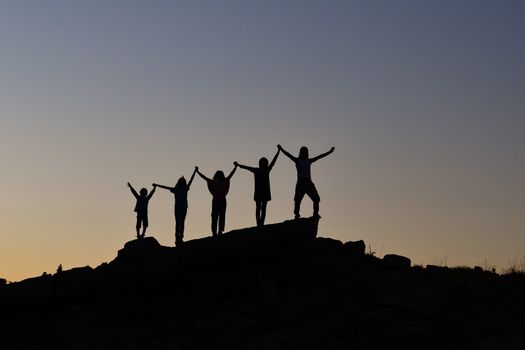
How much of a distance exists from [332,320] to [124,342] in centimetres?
515

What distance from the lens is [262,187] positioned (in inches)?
948

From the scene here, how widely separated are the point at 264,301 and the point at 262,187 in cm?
431

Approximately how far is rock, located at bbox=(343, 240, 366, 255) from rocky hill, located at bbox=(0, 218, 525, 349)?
4 cm

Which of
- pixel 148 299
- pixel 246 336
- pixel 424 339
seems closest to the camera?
pixel 424 339

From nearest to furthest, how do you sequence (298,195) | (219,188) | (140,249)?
1. (298,195)
2. (219,188)
3. (140,249)

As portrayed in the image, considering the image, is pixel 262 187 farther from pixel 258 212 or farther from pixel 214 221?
pixel 214 221

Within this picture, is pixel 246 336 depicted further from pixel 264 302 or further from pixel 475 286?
pixel 475 286

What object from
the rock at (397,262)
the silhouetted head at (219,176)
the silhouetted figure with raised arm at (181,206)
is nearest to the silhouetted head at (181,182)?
the silhouetted figure with raised arm at (181,206)

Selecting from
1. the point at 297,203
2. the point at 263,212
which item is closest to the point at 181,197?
the point at 263,212

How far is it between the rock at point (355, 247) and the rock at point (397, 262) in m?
1.01

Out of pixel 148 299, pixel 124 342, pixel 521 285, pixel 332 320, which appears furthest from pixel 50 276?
pixel 521 285

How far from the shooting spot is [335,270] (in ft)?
75.9

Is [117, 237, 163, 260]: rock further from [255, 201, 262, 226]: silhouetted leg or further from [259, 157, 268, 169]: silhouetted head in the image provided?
[259, 157, 268, 169]: silhouetted head

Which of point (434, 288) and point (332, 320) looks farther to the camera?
point (434, 288)
